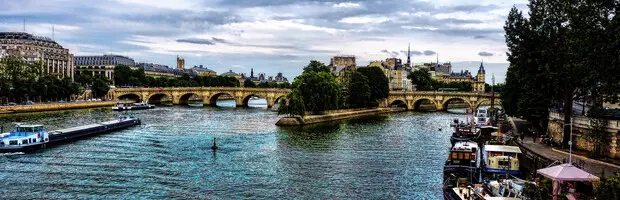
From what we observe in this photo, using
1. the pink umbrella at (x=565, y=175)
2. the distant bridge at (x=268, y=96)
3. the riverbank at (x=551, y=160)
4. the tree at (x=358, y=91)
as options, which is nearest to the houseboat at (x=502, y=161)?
the riverbank at (x=551, y=160)

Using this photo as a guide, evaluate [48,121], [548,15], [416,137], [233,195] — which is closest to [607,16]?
[548,15]

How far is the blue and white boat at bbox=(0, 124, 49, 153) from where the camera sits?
5616 centimetres

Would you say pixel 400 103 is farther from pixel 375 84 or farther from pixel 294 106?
pixel 294 106

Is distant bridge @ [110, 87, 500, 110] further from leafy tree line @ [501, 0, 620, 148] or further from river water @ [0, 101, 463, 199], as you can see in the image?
leafy tree line @ [501, 0, 620, 148]

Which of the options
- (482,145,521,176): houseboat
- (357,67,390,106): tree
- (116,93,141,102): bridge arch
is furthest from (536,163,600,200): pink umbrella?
(116,93,141,102): bridge arch

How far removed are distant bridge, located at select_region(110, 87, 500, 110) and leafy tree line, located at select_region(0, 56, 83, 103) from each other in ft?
99.3

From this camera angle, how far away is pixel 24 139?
57344mm

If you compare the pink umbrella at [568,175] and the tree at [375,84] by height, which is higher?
the tree at [375,84]

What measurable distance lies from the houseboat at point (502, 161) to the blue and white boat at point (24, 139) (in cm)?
4532

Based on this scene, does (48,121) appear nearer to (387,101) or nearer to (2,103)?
(2,103)

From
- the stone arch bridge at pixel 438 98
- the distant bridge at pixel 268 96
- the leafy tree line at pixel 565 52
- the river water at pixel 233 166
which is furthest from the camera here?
the distant bridge at pixel 268 96

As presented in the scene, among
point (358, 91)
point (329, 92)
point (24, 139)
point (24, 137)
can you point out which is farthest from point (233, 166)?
point (358, 91)

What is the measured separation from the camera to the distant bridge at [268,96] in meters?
151

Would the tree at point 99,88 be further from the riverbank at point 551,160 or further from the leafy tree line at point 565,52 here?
the riverbank at point 551,160
